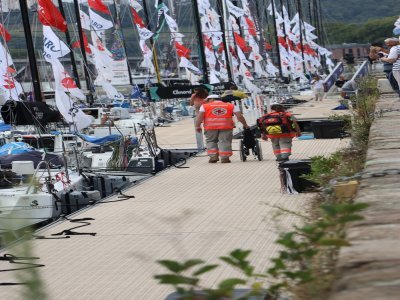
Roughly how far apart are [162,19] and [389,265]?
5026 centimetres

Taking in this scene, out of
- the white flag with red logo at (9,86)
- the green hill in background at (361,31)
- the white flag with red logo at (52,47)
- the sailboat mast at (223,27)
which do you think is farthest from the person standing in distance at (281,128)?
the green hill in background at (361,31)

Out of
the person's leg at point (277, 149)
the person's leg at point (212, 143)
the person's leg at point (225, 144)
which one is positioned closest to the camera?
the person's leg at point (277, 149)

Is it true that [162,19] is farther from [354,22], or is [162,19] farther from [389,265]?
[354,22]

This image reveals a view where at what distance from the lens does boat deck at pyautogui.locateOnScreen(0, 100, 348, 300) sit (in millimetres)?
8086

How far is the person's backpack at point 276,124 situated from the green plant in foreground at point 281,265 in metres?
14.3

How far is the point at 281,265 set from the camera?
3150 millimetres

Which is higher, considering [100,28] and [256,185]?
[100,28]

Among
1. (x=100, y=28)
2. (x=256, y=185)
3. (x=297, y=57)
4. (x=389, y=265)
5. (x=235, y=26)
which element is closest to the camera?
(x=389, y=265)

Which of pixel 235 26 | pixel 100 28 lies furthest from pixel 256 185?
pixel 235 26

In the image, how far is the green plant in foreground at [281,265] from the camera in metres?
→ 2.79

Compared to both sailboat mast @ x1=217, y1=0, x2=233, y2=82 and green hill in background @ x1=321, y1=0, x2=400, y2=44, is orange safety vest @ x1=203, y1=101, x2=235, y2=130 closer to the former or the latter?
sailboat mast @ x1=217, y1=0, x2=233, y2=82

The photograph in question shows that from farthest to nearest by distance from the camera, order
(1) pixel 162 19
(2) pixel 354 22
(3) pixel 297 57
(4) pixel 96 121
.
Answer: (2) pixel 354 22
(3) pixel 297 57
(1) pixel 162 19
(4) pixel 96 121

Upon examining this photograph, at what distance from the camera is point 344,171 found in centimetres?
771

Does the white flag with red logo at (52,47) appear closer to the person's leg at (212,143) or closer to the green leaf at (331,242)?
the person's leg at (212,143)
